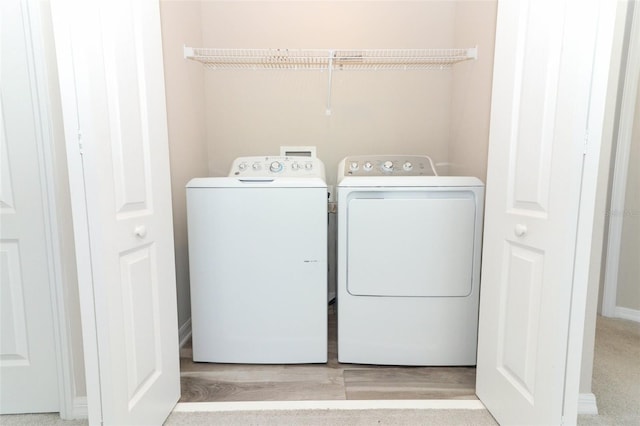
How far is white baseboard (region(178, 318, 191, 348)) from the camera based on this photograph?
77.8 inches

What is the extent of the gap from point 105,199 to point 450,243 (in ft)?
4.87

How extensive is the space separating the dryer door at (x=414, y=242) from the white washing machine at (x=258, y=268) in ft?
0.66

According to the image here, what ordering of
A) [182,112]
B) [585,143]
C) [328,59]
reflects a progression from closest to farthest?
[585,143]
[182,112]
[328,59]

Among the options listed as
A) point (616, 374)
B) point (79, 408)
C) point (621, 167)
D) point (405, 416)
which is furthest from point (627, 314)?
point (79, 408)

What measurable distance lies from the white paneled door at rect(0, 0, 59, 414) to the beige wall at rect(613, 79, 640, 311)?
2.52m

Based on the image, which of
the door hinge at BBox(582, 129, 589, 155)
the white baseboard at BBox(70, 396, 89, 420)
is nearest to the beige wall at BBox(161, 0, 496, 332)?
the white baseboard at BBox(70, 396, 89, 420)

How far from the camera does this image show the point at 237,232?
5.51 ft

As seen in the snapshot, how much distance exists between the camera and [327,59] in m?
2.24

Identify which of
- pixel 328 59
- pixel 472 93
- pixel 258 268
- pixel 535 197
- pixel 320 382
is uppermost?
pixel 328 59

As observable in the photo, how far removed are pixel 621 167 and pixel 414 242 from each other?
95 cm

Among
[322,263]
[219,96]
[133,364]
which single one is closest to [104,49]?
[133,364]

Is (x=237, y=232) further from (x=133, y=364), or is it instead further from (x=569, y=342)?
(x=569, y=342)

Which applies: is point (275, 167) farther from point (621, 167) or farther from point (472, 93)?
point (621, 167)

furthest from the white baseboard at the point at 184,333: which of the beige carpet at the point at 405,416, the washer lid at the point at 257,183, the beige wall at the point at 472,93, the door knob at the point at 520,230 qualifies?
the beige wall at the point at 472,93
